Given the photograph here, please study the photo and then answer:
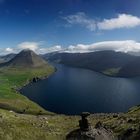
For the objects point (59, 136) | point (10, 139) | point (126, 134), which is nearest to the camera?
point (10, 139)

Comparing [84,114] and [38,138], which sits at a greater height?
[84,114]

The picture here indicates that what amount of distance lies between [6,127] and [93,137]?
93.4ft

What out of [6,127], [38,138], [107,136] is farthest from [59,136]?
[107,136]

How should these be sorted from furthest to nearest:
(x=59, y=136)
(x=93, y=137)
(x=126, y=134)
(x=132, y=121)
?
(x=132, y=121), (x=59, y=136), (x=126, y=134), (x=93, y=137)

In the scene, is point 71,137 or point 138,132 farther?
point 138,132

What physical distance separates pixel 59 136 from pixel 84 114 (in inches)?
1161

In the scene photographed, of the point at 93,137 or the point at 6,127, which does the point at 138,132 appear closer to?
the point at 93,137

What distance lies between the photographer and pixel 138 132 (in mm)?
54594

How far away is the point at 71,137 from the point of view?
123 feet

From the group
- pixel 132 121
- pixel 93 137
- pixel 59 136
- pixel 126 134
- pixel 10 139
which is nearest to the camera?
pixel 93 137

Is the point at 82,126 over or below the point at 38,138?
over

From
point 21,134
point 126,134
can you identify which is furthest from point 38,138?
point 126,134

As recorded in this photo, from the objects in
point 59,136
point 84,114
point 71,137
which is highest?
point 84,114

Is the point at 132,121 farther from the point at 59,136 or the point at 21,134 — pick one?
the point at 21,134
